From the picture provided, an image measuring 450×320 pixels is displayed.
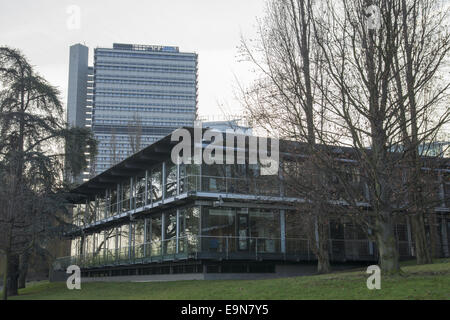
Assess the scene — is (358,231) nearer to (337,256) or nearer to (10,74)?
(337,256)

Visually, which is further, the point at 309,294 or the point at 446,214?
the point at 446,214

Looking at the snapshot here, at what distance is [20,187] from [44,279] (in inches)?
1486

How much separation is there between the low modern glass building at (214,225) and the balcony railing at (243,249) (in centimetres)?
5

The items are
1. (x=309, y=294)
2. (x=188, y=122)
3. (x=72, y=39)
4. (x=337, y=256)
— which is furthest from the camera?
(x=72, y=39)

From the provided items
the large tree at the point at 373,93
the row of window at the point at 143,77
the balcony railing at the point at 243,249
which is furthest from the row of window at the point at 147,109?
the large tree at the point at 373,93

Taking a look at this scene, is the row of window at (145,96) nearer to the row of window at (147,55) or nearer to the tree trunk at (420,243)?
the row of window at (147,55)

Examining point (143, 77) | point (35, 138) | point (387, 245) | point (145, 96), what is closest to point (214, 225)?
point (387, 245)

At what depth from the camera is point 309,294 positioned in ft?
45.4

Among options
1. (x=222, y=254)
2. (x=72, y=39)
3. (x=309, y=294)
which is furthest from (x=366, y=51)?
(x=72, y=39)

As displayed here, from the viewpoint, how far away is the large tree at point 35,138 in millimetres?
30312

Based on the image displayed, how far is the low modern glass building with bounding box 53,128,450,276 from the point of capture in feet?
85.8

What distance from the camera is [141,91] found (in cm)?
15838

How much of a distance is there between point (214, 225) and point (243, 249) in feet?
6.36
